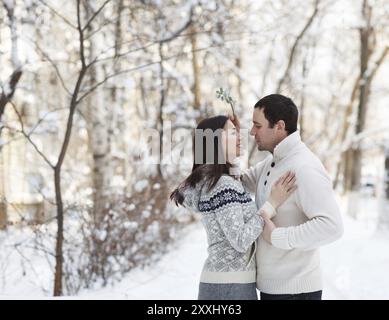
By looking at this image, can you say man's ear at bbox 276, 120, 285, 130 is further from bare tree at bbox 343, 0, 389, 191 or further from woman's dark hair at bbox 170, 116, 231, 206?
bare tree at bbox 343, 0, 389, 191

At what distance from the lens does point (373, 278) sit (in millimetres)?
6898

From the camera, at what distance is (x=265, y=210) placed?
106 inches

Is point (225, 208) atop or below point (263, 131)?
below

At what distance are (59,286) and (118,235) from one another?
4.79 ft

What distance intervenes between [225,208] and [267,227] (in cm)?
22

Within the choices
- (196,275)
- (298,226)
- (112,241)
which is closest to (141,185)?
(112,241)

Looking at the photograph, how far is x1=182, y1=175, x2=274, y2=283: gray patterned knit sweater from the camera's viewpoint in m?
2.63

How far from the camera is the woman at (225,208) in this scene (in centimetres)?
265

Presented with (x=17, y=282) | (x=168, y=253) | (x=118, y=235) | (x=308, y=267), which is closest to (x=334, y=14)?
(x=168, y=253)

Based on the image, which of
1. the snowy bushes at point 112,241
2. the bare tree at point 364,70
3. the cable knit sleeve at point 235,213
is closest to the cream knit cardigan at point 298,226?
the cable knit sleeve at point 235,213

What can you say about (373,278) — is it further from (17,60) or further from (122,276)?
(17,60)

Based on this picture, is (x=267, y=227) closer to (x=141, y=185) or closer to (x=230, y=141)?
(x=230, y=141)

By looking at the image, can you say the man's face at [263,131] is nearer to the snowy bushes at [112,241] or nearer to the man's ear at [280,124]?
the man's ear at [280,124]

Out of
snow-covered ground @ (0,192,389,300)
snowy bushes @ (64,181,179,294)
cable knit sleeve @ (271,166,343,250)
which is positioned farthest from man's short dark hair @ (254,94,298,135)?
snowy bushes @ (64,181,179,294)
